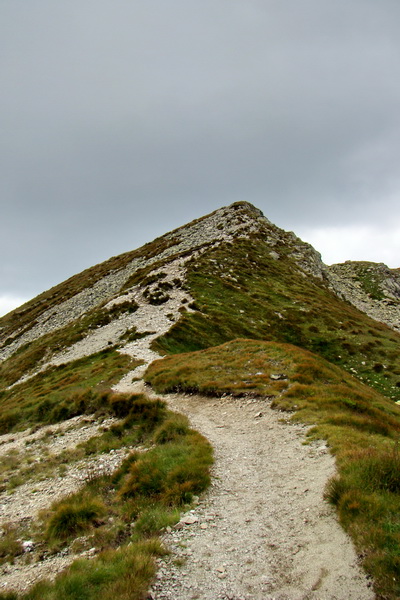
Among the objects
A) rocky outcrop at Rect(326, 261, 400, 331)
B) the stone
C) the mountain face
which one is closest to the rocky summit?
the stone

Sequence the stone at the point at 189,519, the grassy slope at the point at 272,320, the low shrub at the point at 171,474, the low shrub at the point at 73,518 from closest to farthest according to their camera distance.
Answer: the stone at the point at 189,519 → the low shrub at the point at 73,518 → the low shrub at the point at 171,474 → the grassy slope at the point at 272,320

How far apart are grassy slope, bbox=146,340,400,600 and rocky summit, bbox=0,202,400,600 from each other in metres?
0.05

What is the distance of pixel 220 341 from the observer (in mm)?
36312

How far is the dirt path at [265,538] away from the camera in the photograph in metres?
7.12

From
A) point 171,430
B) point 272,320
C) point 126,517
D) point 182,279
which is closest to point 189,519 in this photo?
point 126,517

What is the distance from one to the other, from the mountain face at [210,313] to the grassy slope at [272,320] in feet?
0.42

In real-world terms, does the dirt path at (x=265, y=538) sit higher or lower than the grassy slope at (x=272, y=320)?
lower

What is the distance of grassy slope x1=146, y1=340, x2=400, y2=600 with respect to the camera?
7387mm

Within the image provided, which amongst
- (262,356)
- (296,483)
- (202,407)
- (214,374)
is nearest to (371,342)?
(262,356)

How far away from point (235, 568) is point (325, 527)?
7.77ft

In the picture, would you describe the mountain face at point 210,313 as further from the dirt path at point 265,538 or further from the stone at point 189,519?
the stone at point 189,519

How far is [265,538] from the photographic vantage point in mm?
8695

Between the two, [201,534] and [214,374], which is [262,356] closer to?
[214,374]

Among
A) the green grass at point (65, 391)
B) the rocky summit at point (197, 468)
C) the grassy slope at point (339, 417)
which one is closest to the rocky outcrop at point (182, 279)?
the green grass at point (65, 391)
